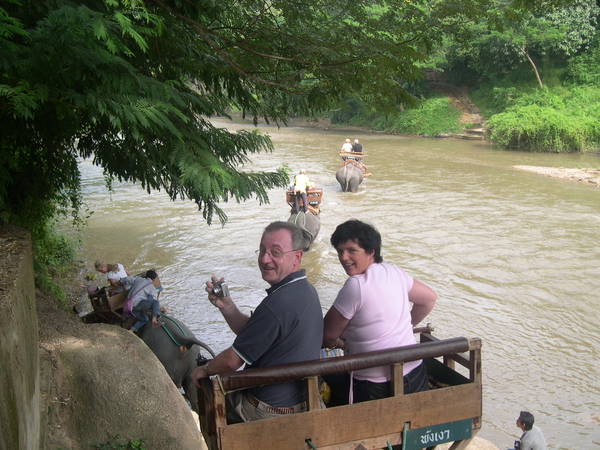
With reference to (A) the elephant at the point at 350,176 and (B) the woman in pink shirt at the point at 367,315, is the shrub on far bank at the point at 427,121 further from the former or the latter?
(B) the woman in pink shirt at the point at 367,315

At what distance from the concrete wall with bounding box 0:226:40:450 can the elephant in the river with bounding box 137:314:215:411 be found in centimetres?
220

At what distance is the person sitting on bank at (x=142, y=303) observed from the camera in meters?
6.21

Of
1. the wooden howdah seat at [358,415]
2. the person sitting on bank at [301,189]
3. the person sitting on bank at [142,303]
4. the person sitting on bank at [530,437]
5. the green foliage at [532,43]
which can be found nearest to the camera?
the wooden howdah seat at [358,415]

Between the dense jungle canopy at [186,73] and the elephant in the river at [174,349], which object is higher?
the dense jungle canopy at [186,73]

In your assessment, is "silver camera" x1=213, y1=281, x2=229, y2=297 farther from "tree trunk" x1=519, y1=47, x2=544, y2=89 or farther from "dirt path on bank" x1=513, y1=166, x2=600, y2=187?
"tree trunk" x1=519, y1=47, x2=544, y2=89

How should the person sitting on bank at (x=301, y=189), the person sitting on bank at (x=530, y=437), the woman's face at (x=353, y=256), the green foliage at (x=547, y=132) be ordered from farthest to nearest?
the green foliage at (x=547, y=132) < the person sitting on bank at (x=301, y=189) < the person sitting on bank at (x=530, y=437) < the woman's face at (x=353, y=256)

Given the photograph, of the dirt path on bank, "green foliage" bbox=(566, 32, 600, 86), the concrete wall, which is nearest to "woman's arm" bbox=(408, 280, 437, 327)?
the concrete wall

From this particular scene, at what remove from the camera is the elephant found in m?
20.4

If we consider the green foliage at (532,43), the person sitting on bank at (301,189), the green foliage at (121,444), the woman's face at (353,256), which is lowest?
the green foliage at (121,444)

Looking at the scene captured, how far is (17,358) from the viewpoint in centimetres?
292

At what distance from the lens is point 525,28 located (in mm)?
32719

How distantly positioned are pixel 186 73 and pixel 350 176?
50.3 ft

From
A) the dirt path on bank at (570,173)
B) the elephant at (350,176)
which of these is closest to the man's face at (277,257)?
the elephant at (350,176)

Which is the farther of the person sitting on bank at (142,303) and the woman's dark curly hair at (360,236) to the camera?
the person sitting on bank at (142,303)
